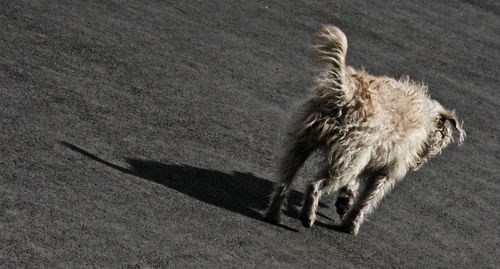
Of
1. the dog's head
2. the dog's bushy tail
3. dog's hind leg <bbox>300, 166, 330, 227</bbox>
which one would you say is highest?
the dog's bushy tail

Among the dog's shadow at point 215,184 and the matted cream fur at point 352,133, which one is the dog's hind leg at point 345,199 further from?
the dog's shadow at point 215,184

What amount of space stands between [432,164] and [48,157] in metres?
4.87

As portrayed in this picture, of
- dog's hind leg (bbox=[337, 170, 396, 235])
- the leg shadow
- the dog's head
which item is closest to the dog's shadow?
the leg shadow

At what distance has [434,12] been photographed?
1533 cm

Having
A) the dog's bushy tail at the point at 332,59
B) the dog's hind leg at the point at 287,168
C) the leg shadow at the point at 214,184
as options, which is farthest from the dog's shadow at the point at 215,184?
the dog's bushy tail at the point at 332,59

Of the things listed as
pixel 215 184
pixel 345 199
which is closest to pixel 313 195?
pixel 345 199

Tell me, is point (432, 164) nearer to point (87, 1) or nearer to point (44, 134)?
point (44, 134)

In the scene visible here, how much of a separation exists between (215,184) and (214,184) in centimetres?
1

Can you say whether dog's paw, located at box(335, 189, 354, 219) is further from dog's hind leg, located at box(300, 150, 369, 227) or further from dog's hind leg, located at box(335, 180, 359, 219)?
dog's hind leg, located at box(300, 150, 369, 227)

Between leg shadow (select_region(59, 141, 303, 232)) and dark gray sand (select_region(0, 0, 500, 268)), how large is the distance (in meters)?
0.02

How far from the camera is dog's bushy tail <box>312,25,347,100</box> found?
757 centimetres

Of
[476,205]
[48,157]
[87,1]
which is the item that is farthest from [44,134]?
[476,205]

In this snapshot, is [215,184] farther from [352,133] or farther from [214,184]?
[352,133]

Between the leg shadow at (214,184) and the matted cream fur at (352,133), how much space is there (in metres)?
0.36
